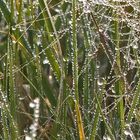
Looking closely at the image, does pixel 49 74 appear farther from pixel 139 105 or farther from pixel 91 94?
pixel 139 105

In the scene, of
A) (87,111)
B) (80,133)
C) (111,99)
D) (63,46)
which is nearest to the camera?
(80,133)

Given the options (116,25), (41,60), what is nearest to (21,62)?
(41,60)

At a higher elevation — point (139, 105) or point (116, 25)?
point (116, 25)

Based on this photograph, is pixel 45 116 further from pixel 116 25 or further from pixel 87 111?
pixel 116 25

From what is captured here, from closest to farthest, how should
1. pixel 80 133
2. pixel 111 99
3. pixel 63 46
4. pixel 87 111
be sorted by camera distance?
pixel 80 133 < pixel 87 111 < pixel 111 99 < pixel 63 46

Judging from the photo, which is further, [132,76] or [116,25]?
[132,76]

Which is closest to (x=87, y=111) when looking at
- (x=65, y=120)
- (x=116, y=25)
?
(x=65, y=120)
